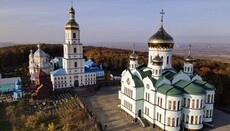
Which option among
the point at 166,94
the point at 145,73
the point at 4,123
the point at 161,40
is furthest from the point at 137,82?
the point at 4,123

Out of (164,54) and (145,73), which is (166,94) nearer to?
(145,73)

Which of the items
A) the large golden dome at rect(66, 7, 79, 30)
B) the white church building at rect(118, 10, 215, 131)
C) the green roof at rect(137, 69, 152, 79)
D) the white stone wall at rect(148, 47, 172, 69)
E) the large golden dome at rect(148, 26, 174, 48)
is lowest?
the white church building at rect(118, 10, 215, 131)

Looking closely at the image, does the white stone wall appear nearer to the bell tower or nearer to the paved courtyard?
the paved courtyard

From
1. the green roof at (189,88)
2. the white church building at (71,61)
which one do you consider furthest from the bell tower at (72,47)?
the green roof at (189,88)

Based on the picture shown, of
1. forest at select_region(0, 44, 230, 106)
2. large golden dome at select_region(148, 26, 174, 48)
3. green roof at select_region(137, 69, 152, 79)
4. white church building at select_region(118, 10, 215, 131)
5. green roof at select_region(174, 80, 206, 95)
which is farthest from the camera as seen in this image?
forest at select_region(0, 44, 230, 106)

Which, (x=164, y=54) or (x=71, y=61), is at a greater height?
(x=164, y=54)

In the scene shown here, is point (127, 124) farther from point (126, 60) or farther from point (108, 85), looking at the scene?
point (126, 60)

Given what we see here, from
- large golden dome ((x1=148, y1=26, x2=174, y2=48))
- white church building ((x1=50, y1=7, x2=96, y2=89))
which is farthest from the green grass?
large golden dome ((x1=148, y1=26, x2=174, y2=48))

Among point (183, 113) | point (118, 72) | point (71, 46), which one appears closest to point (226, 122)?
point (183, 113)
